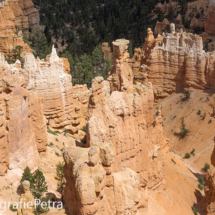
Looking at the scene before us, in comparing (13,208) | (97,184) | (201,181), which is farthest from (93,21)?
(97,184)

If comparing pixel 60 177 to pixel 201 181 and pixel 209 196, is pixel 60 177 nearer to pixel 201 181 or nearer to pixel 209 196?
pixel 209 196

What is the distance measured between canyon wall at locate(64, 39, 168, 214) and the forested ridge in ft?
120

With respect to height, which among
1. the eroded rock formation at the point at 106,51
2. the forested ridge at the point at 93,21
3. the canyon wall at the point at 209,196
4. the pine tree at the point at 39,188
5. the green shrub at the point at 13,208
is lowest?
the canyon wall at the point at 209,196

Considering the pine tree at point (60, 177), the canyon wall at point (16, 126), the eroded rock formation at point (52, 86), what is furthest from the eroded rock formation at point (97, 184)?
the eroded rock formation at point (52, 86)

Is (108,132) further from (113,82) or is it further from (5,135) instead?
(113,82)

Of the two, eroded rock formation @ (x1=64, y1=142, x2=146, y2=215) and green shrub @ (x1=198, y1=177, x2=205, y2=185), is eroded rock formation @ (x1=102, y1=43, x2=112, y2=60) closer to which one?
green shrub @ (x1=198, y1=177, x2=205, y2=185)

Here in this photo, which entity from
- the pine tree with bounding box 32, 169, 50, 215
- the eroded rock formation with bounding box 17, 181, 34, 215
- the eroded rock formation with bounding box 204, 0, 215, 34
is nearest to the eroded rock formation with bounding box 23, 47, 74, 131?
the pine tree with bounding box 32, 169, 50, 215

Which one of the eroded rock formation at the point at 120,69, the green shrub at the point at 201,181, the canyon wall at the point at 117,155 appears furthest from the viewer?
the green shrub at the point at 201,181

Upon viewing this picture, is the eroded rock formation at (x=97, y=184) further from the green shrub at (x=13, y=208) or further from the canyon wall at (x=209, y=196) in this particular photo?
the canyon wall at (x=209, y=196)

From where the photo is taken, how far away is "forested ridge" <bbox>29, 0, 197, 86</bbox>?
7882cm

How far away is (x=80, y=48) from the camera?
76.8 meters

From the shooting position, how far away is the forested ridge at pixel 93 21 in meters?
78.8

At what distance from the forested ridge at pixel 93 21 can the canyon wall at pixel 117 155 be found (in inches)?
1444

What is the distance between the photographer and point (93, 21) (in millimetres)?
92688
